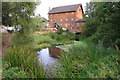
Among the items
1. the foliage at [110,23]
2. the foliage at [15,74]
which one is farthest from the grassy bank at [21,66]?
the foliage at [110,23]

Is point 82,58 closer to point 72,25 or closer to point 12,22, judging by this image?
point 12,22

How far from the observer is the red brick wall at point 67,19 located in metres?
22.0

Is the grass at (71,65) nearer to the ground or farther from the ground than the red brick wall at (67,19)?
nearer to the ground

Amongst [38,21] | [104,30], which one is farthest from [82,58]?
[38,21]

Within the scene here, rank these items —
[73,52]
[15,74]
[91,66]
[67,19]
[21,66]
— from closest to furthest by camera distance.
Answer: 1. [15,74]
2. [91,66]
3. [21,66]
4. [73,52]
5. [67,19]

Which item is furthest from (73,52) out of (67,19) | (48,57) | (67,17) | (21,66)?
(67,17)

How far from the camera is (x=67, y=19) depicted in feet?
73.6

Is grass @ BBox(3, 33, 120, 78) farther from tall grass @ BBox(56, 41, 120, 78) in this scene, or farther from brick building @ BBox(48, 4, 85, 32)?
brick building @ BBox(48, 4, 85, 32)

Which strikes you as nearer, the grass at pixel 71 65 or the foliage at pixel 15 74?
the grass at pixel 71 65

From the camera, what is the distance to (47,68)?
3.58 metres

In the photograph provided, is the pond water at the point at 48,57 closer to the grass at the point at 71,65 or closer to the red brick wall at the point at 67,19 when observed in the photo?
the grass at the point at 71,65

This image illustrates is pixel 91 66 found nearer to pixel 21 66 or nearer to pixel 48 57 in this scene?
pixel 21 66

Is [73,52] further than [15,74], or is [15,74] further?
[73,52]

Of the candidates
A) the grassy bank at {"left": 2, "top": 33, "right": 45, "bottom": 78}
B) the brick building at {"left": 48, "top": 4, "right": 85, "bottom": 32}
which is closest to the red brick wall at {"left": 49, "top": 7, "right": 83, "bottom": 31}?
the brick building at {"left": 48, "top": 4, "right": 85, "bottom": 32}
